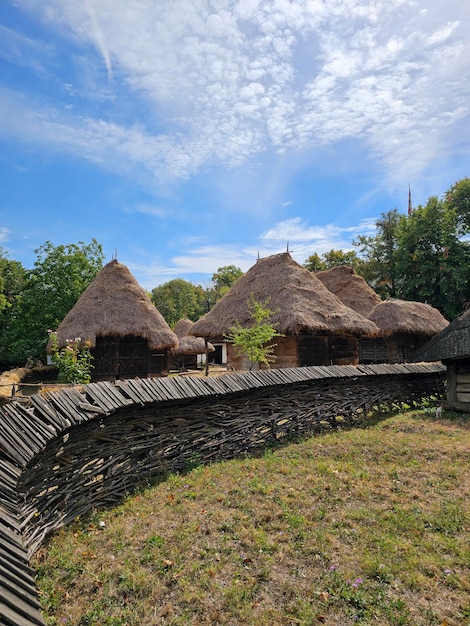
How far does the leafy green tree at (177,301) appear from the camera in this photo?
47281 mm

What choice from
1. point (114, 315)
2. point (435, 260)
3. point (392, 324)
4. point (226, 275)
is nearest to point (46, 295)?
point (114, 315)

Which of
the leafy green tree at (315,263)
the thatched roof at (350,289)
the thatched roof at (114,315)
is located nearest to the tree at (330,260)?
the leafy green tree at (315,263)

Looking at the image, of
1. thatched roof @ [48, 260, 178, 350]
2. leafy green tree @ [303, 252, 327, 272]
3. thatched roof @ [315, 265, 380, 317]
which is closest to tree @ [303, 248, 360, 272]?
leafy green tree @ [303, 252, 327, 272]

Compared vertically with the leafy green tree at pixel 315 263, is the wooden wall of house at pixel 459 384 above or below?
below

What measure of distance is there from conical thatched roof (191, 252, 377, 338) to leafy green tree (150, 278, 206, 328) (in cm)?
2972

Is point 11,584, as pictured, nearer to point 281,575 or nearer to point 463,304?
point 281,575

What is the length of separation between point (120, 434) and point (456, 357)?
916 centimetres

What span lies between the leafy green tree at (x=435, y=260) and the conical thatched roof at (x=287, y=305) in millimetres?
12252

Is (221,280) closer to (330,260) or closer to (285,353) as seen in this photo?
(330,260)

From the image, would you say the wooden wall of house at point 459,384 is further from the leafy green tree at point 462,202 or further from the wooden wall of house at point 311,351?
the leafy green tree at point 462,202

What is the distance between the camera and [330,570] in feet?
11.1

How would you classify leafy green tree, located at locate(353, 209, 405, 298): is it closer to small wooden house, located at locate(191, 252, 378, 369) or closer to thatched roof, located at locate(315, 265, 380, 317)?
thatched roof, located at locate(315, 265, 380, 317)

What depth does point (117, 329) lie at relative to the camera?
15938mm

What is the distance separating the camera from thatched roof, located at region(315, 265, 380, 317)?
2325 centimetres
